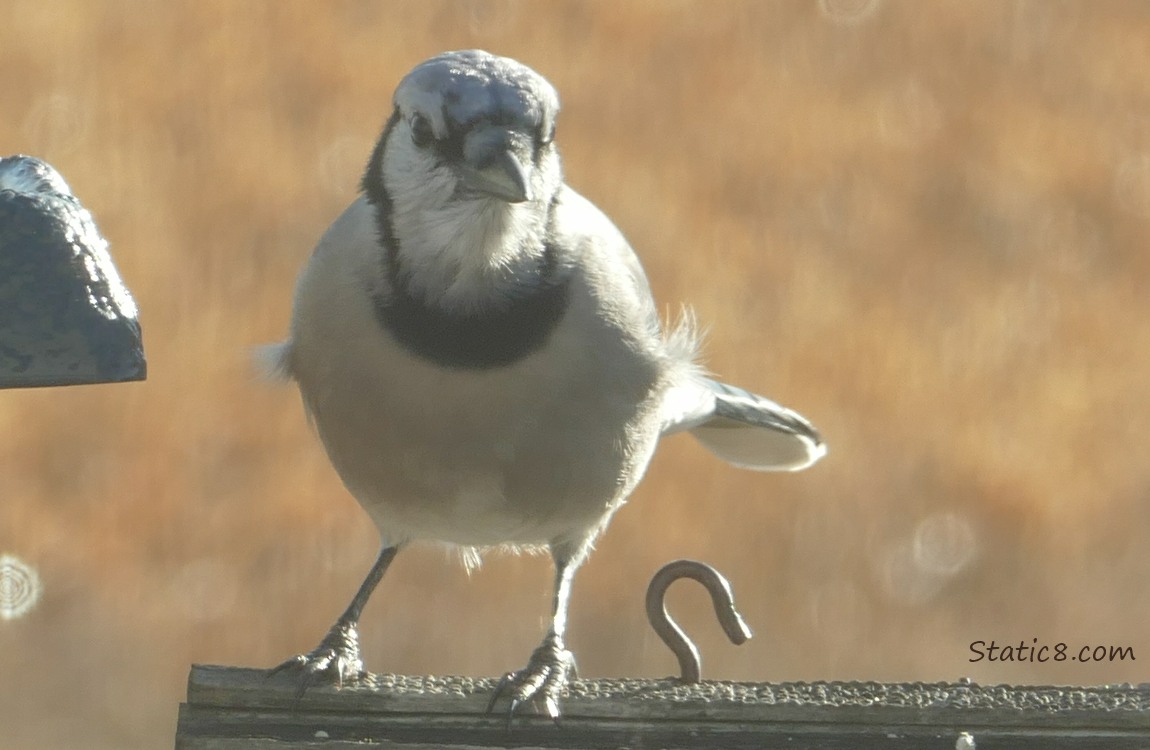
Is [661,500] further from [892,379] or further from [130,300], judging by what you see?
[130,300]

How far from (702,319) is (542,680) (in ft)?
9.55

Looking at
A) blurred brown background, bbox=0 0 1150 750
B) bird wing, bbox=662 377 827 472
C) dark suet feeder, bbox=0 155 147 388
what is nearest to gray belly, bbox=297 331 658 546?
bird wing, bbox=662 377 827 472

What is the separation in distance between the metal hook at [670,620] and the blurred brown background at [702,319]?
2.62 metres

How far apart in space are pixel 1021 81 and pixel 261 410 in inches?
106

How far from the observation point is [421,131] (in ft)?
8.14

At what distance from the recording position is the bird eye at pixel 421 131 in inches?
97.0

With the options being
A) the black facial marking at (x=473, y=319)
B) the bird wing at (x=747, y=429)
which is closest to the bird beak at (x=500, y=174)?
the black facial marking at (x=473, y=319)

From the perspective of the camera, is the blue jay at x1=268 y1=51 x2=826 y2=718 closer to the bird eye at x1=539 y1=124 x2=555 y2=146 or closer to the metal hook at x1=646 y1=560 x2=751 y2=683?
the bird eye at x1=539 y1=124 x2=555 y2=146

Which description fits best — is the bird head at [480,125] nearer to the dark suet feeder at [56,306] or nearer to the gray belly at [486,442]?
the gray belly at [486,442]

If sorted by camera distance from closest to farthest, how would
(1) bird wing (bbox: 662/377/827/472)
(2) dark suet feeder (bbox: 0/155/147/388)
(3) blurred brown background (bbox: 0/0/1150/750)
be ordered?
1. (2) dark suet feeder (bbox: 0/155/147/388)
2. (1) bird wing (bbox: 662/377/827/472)
3. (3) blurred brown background (bbox: 0/0/1150/750)

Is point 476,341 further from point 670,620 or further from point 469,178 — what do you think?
point 670,620

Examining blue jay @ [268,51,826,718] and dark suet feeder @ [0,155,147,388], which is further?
blue jay @ [268,51,826,718]

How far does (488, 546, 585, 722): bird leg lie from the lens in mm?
2230

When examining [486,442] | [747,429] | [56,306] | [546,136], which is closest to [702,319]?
[747,429]
